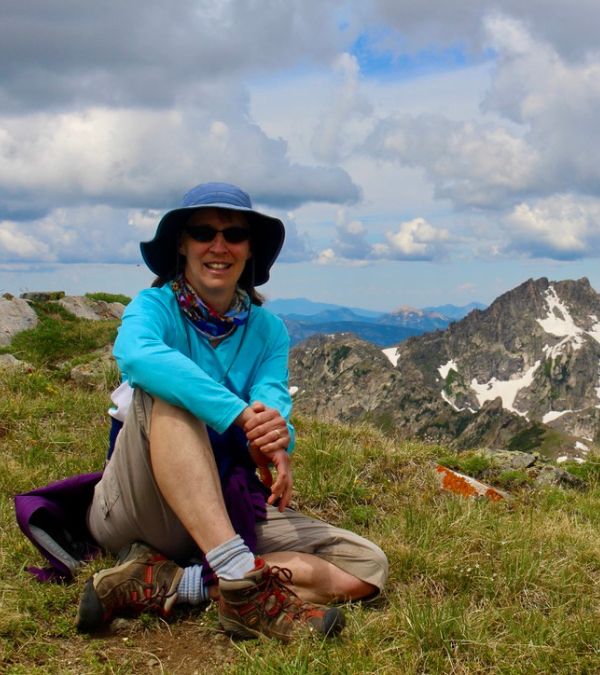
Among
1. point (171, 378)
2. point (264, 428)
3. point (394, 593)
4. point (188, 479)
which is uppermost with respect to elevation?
point (171, 378)

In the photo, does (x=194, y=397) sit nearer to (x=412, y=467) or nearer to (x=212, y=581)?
(x=212, y=581)

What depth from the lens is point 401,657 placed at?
4.06 metres

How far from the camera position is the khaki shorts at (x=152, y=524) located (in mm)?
4559

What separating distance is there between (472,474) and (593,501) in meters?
1.67

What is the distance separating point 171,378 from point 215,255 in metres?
1.09

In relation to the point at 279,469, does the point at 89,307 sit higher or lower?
higher

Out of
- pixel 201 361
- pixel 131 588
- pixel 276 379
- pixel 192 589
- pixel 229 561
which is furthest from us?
pixel 276 379

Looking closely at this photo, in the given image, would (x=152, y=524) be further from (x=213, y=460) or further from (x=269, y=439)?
(x=269, y=439)

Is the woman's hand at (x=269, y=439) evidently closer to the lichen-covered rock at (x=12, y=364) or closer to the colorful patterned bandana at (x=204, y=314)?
the colorful patterned bandana at (x=204, y=314)

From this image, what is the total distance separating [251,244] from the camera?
5.45 m

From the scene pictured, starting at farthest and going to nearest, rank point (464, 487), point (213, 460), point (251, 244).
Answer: point (464, 487)
point (251, 244)
point (213, 460)

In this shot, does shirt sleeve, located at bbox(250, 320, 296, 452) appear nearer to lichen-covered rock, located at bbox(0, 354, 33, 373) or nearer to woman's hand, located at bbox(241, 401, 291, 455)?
woman's hand, located at bbox(241, 401, 291, 455)

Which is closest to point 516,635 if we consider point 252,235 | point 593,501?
point 252,235

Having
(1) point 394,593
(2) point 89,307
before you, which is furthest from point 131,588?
(2) point 89,307
